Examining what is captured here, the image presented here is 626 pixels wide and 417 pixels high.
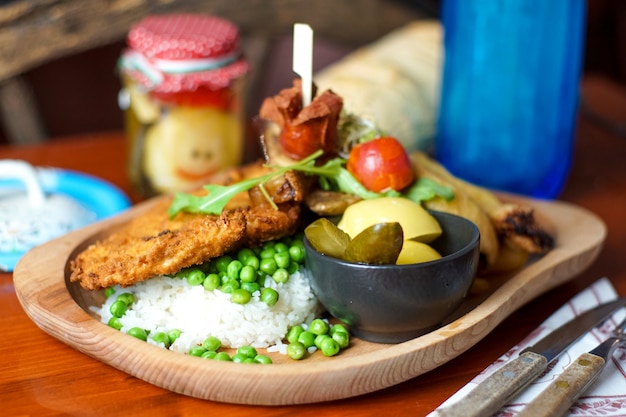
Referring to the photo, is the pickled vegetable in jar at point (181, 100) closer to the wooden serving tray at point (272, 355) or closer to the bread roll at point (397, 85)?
the bread roll at point (397, 85)

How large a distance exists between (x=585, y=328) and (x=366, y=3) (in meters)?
2.33

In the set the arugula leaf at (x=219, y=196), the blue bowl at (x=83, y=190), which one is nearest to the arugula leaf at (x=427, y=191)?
the arugula leaf at (x=219, y=196)

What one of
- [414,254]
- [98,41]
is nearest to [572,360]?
[414,254]

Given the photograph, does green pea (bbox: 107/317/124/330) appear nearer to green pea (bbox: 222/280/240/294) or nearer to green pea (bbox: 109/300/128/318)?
green pea (bbox: 109/300/128/318)

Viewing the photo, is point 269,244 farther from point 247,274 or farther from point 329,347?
point 329,347

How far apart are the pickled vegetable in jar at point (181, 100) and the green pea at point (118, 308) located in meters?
0.63

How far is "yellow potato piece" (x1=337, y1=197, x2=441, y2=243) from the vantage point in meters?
1.40

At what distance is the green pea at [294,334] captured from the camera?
1420 mm

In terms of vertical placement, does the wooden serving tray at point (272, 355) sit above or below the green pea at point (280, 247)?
below

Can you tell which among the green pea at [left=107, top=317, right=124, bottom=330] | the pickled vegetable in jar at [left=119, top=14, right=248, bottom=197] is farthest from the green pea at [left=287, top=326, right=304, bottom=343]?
the pickled vegetable in jar at [left=119, top=14, right=248, bottom=197]

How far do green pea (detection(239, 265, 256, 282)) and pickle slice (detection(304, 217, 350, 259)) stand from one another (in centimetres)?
15

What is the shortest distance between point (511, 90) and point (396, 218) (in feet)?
2.68

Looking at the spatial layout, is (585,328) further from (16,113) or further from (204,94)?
(16,113)

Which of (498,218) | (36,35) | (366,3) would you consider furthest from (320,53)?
(498,218)
